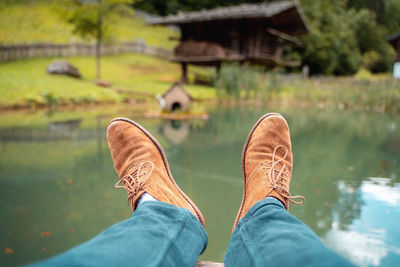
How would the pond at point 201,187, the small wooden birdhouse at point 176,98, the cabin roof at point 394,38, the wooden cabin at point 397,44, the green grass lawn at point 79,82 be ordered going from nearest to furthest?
the pond at point 201,187, the small wooden birdhouse at point 176,98, the green grass lawn at point 79,82, the cabin roof at point 394,38, the wooden cabin at point 397,44

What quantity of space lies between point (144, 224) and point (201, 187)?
1122mm

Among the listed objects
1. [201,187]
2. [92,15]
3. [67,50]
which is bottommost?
[201,187]

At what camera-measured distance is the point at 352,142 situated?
11.1ft

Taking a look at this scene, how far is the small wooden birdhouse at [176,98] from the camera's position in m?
4.98

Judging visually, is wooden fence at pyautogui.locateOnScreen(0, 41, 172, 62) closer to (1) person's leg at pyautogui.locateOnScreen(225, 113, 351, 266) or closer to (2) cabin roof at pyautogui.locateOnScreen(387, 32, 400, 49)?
(2) cabin roof at pyautogui.locateOnScreen(387, 32, 400, 49)

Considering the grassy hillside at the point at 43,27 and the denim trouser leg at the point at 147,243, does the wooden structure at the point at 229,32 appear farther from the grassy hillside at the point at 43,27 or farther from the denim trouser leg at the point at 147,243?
the denim trouser leg at the point at 147,243

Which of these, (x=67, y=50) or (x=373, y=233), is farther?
(x=67, y=50)

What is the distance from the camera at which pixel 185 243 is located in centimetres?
80

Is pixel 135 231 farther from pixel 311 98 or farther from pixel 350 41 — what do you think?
pixel 350 41

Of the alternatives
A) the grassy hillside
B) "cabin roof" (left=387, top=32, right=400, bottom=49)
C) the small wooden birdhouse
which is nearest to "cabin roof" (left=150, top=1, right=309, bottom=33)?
the grassy hillside

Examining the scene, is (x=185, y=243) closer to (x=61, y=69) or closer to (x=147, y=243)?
(x=147, y=243)

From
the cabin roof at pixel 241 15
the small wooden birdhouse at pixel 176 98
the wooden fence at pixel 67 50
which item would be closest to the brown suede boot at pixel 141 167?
the small wooden birdhouse at pixel 176 98

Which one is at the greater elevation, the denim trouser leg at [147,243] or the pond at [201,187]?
→ the denim trouser leg at [147,243]

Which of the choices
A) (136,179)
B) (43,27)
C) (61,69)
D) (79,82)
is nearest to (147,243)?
(136,179)
